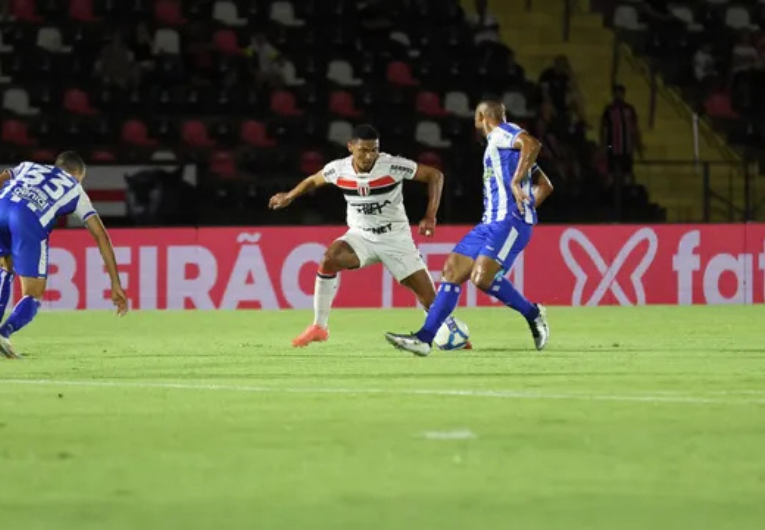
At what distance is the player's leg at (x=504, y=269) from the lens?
48.3 ft

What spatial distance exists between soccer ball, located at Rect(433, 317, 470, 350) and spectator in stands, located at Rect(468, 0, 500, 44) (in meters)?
14.8

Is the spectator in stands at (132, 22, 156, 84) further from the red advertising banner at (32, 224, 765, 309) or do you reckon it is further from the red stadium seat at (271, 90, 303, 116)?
the red advertising banner at (32, 224, 765, 309)

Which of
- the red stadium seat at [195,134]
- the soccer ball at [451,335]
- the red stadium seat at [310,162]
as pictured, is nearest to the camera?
the soccer ball at [451,335]

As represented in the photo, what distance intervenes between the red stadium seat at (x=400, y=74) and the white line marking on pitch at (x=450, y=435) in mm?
19960

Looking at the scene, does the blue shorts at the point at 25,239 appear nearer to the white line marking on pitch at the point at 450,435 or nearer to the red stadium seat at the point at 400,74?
the white line marking on pitch at the point at 450,435

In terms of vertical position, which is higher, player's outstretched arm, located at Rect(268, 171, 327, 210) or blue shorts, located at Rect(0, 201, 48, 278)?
player's outstretched arm, located at Rect(268, 171, 327, 210)

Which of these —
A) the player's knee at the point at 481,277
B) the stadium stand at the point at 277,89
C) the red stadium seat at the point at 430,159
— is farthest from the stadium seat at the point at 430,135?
the player's knee at the point at 481,277

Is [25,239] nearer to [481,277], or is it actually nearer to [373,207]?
[373,207]

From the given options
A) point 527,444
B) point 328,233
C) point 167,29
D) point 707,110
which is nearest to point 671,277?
point 328,233

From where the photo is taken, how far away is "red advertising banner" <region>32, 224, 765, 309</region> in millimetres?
22922

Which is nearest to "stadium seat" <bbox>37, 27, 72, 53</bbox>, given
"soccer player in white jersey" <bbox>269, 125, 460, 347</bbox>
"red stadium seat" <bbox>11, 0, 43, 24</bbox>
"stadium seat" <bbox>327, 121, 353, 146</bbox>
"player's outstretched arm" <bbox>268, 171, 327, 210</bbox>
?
"red stadium seat" <bbox>11, 0, 43, 24</bbox>

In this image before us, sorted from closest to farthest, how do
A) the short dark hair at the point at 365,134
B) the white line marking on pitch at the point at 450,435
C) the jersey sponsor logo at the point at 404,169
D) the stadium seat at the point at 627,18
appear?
the white line marking on pitch at the point at 450,435, the short dark hair at the point at 365,134, the jersey sponsor logo at the point at 404,169, the stadium seat at the point at 627,18

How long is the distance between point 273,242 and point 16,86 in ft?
19.2

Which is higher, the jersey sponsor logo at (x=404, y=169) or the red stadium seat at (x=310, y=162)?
the red stadium seat at (x=310, y=162)
